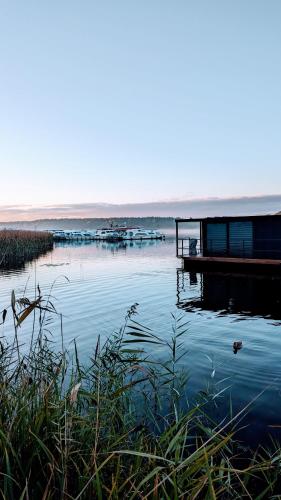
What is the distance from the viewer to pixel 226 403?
7824 millimetres

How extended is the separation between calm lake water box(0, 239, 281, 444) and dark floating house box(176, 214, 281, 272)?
5.99ft

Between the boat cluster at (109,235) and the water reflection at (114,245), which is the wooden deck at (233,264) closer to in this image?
the water reflection at (114,245)

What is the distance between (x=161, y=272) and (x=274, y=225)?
33.7 ft

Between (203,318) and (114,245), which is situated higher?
(114,245)

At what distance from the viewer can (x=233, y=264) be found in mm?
29484

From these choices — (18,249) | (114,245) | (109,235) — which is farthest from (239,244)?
(109,235)

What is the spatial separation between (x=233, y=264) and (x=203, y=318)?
1457cm

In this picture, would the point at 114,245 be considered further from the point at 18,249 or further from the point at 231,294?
the point at 231,294

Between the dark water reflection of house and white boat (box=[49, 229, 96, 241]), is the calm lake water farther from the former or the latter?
white boat (box=[49, 229, 96, 241])

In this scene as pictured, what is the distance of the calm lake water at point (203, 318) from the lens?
8648mm

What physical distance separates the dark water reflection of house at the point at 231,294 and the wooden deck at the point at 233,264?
48.9 inches

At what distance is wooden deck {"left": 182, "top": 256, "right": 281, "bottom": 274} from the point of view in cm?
2717

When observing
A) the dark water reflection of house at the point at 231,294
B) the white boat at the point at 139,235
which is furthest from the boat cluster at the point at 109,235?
the dark water reflection of house at the point at 231,294

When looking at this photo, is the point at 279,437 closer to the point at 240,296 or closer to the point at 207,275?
the point at 240,296
